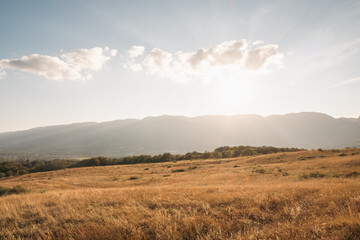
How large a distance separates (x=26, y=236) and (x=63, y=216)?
1023 mm

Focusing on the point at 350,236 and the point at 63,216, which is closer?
the point at 350,236

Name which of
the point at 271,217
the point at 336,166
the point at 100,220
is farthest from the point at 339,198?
the point at 336,166

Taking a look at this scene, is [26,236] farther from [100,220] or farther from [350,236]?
[350,236]

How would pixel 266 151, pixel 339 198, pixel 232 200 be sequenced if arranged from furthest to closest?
pixel 266 151 < pixel 232 200 < pixel 339 198

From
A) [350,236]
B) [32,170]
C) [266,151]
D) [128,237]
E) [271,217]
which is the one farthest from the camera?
[32,170]

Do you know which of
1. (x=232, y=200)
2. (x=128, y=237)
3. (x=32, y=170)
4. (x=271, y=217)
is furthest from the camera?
(x=32, y=170)

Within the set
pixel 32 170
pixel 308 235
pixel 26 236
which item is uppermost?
pixel 308 235

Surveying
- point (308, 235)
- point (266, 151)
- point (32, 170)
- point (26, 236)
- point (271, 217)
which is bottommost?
point (32, 170)

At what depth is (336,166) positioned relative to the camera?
20.4 meters

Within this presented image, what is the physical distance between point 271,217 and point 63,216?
642 centimetres

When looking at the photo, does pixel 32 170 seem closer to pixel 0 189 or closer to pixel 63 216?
pixel 0 189

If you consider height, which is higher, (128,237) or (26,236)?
(128,237)

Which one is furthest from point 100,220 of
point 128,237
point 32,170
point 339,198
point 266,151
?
point 32,170

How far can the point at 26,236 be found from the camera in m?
4.84
